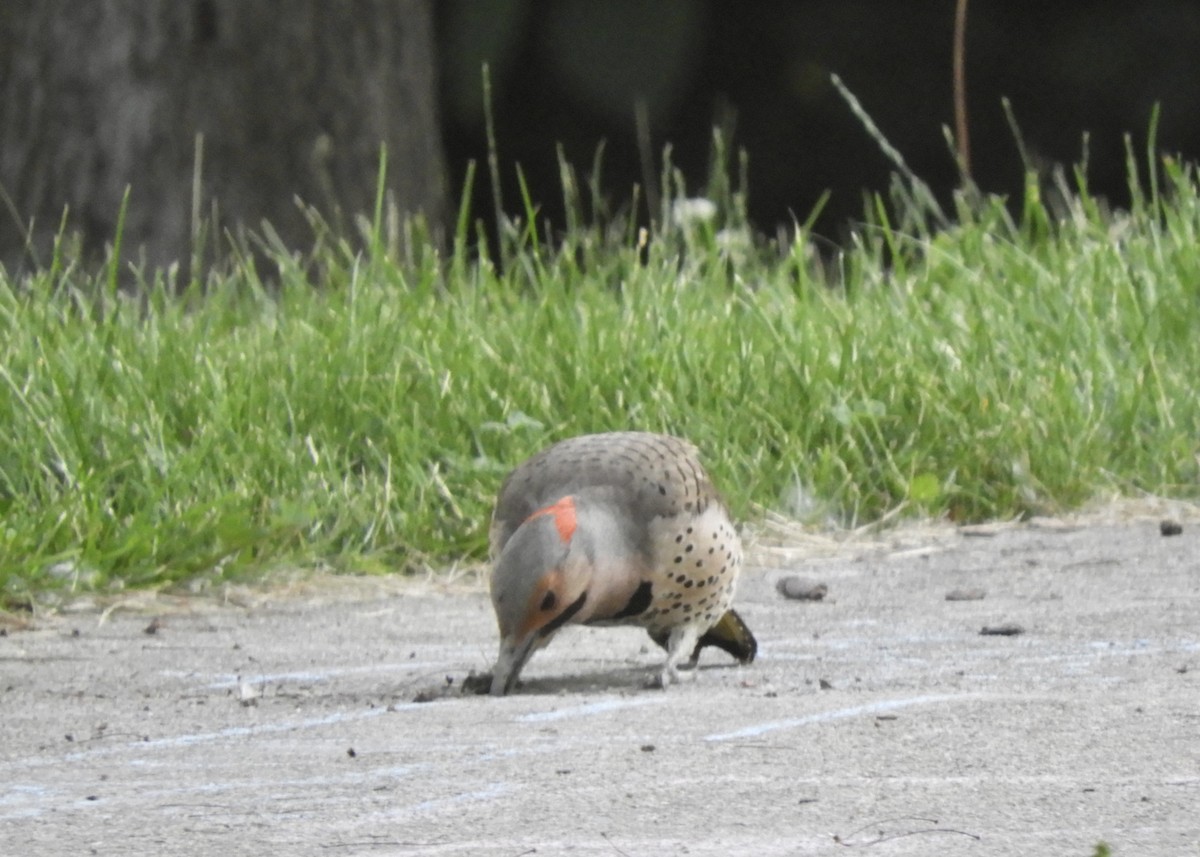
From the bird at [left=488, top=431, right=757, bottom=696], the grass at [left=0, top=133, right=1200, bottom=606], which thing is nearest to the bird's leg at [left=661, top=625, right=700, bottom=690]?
the bird at [left=488, top=431, right=757, bottom=696]

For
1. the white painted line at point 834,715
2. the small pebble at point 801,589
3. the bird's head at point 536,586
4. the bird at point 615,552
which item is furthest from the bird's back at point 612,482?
the small pebble at point 801,589

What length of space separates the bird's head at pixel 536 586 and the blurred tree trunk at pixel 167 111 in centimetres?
452

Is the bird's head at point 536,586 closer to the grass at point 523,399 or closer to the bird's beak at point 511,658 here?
the bird's beak at point 511,658

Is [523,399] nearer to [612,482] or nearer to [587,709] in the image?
[612,482]

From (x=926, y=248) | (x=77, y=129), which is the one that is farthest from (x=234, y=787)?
(x=77, y=129)

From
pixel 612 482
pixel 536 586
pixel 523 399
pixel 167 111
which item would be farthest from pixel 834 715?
pixel 167 111

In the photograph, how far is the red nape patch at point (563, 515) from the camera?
11.6ft

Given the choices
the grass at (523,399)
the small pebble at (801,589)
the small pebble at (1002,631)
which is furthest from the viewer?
the grass at (523,399)

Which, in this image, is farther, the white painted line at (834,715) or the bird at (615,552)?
the bird at (615,552)

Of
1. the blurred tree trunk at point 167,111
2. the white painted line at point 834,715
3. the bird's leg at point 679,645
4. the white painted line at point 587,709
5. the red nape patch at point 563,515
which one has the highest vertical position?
the red nape patch at point 563,515

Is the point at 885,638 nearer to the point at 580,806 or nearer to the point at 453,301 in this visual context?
the point at 580,806

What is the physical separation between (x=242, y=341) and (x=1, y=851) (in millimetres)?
3790

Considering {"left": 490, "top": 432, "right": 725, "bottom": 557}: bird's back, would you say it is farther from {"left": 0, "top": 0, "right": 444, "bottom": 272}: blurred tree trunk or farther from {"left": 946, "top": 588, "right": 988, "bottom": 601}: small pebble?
{"left": 0, "top": 0, "right": 444, "bottom": 272}: blurred tree trunk

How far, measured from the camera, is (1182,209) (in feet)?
22.4
